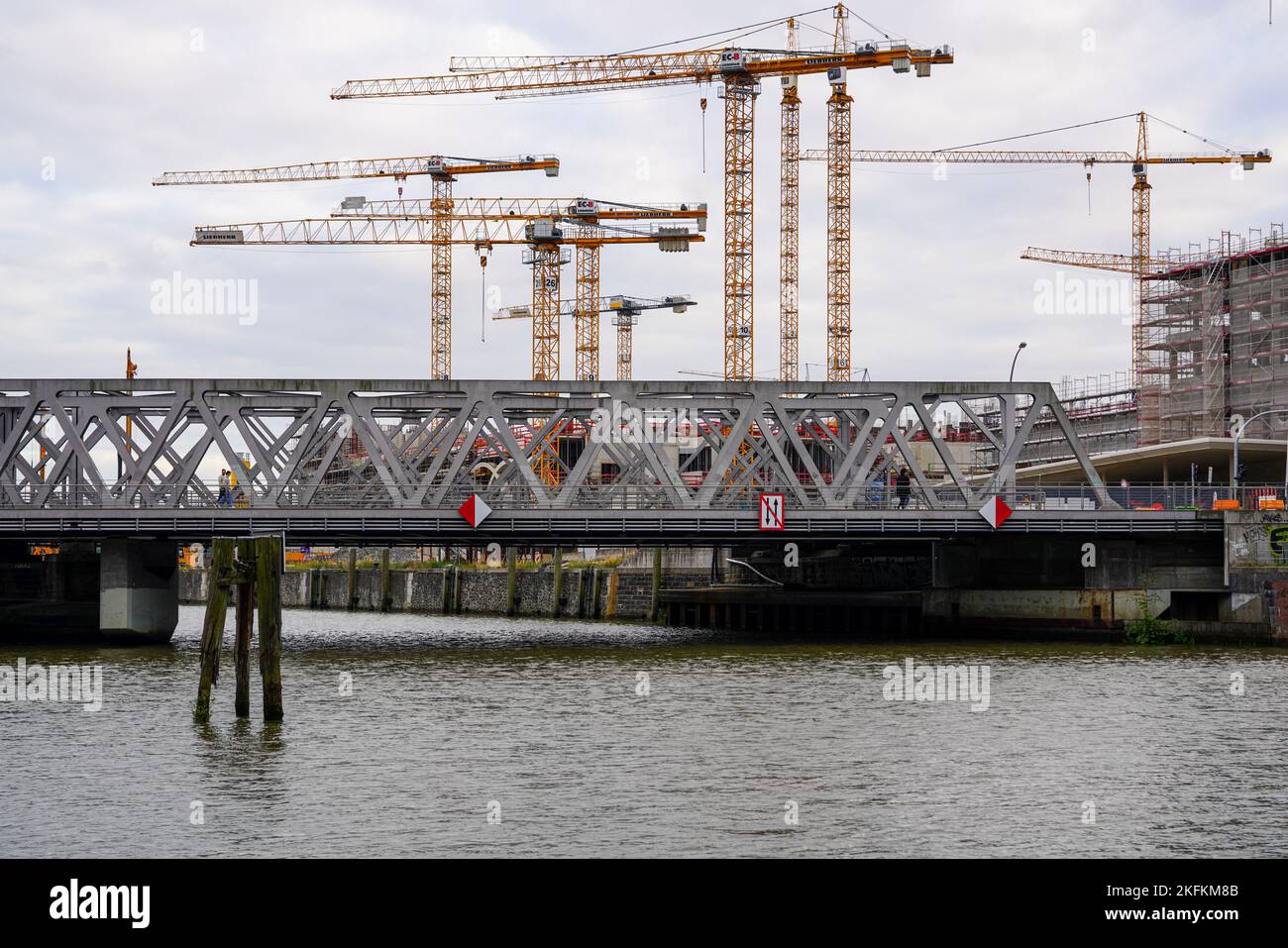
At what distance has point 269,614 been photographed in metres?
35.0

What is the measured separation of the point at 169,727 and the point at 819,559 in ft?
159

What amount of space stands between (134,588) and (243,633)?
92.7 ft

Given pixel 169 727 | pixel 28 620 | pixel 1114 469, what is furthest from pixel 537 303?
pixel 169 727

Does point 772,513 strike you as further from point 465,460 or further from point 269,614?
point 269,614

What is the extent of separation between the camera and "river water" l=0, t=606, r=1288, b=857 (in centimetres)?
2427

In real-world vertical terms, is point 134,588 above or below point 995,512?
below

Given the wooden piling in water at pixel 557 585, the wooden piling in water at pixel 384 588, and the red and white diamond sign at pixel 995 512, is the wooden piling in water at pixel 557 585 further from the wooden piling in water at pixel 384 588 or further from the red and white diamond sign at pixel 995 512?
the red and white diamond sign at pixel 995 512

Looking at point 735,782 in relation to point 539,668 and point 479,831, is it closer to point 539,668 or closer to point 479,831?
point 479,831

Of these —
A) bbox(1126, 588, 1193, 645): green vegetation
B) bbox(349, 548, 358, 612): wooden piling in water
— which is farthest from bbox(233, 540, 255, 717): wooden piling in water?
bbox(349, 548, 358, 612): wooden piling in water

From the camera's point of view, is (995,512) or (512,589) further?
(512,589)

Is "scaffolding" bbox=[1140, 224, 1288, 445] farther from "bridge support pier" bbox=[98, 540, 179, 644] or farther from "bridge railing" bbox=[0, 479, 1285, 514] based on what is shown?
"bridge support pier" bbox=[98, 540, 179, 644]

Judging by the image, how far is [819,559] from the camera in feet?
264

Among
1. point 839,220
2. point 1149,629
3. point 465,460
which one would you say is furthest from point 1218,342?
point 465,460

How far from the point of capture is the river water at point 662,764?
2427 centimetres
